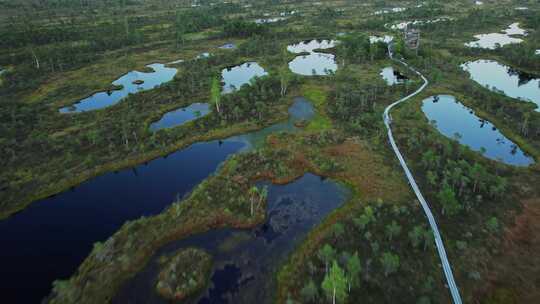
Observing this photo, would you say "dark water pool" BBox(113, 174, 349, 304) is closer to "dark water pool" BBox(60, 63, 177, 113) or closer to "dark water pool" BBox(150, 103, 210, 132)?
"dark water pool" BBox(150, 103, 210, 132)

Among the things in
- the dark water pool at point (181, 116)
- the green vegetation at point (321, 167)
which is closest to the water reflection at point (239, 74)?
the green vegetation at point (321, 167)

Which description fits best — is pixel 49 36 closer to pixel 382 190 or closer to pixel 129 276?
pixel 129 276

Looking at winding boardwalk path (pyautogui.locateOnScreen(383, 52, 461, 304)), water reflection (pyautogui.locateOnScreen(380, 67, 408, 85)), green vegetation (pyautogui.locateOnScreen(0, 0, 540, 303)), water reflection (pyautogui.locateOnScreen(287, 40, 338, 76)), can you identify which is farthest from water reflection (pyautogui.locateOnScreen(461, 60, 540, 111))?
water reflection (pyautogui.locateOnScreen(287, 40, 338, 76))

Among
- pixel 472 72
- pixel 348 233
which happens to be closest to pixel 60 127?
pixel 348 233

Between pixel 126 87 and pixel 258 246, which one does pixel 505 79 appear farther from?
pixel 126 87

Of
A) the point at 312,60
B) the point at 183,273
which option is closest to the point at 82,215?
the point at 183,273
